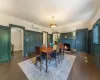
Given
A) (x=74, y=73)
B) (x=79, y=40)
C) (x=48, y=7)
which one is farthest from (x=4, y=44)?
(x=79, y=40)

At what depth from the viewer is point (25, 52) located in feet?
17.6

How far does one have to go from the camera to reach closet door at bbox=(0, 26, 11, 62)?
3.73m

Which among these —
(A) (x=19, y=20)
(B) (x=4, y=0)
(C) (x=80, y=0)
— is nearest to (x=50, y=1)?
(C) (x=80, y=0)

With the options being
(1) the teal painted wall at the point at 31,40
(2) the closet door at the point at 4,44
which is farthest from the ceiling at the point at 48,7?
(1) the teal painted wall at the point at 31,40

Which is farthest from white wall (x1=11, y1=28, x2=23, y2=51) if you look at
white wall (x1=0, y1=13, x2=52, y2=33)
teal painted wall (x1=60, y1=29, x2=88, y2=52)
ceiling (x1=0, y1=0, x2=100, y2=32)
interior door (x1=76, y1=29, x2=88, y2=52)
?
interior door (x1=76, y1=29, x2=88, y2=52)

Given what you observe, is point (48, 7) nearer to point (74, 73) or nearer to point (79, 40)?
point (74, 73)

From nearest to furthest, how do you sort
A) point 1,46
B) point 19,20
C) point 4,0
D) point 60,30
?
point 4,0, point 1,46, point 19,20, point 60,30

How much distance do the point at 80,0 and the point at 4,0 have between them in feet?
9.24

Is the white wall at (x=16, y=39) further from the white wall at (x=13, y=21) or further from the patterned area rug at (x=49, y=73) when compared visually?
the patterned area rug at (x=49, y=73)

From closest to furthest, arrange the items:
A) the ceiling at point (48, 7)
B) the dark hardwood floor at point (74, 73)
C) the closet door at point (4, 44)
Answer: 1. the dark hardwood floor at point (74, 73)
2. the ceiling at point (48, 7)
3. the closet door at point (4, 44)

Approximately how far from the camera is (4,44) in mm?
3859

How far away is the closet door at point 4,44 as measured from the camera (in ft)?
12.2

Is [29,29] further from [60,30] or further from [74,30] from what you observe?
[74,30]

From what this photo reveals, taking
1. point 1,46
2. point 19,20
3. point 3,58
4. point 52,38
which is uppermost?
point 19,20
